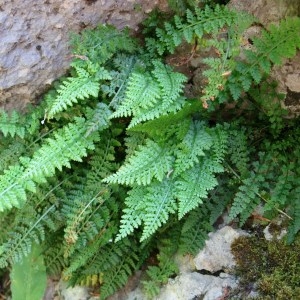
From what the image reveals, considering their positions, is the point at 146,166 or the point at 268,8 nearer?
the point at 146,166

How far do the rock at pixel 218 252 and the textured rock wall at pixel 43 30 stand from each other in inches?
64.1

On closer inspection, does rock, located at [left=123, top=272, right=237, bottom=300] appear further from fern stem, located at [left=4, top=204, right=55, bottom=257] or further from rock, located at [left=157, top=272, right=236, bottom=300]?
fern stem, located at [left=4, top=204, right=55, bottom=257]

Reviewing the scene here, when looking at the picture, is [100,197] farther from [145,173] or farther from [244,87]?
[244,87]

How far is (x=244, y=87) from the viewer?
3.02 meters

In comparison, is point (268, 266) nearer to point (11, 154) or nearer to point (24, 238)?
point (24, 238)

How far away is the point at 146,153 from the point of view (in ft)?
9.82

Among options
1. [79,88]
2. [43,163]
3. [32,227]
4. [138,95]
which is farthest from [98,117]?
[32,227]

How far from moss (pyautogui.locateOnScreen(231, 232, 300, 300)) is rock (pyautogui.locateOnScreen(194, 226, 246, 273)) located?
0.04 m

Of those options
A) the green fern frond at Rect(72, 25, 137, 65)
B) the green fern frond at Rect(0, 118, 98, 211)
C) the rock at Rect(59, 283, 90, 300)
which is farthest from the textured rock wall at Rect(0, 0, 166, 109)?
the rock at Rect(59, 283, 90, 300)

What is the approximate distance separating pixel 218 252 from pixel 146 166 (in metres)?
0.85

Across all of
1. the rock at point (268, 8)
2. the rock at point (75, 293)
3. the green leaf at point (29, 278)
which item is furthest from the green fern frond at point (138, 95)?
the rock at point (75, 293)

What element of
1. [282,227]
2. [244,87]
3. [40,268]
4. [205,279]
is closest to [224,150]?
[244,87]

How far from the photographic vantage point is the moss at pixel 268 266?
2.97 m

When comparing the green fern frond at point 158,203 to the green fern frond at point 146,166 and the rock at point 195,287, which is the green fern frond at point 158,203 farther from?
the rock at point 195,287
